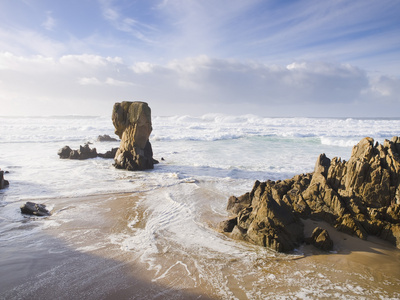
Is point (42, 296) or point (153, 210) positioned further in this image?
point (153, 210)

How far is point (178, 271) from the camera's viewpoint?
5.03 meters

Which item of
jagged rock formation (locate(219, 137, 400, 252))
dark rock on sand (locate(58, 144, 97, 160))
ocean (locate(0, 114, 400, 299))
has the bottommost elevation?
ocean (locate(0, 114, 400, 299))

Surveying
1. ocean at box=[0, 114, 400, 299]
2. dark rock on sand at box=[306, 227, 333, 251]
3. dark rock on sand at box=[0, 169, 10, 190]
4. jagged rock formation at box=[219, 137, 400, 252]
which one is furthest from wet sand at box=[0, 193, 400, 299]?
dark rock on sand at box=[0, 169, 10, 190]

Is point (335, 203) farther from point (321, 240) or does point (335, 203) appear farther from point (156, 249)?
point (156, 249)

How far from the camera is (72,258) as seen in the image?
5.38m

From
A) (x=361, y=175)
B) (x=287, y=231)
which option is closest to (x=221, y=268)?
(x=287, y=231)

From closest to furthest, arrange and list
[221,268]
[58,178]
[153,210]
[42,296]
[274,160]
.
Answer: [42,296], [221,268], [153,210], [58,178], [274,160]

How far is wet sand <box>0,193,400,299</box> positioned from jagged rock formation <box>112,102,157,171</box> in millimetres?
9118

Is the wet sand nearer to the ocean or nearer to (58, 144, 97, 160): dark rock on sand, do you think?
the ocean

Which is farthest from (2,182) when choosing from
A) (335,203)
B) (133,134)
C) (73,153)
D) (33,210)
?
(335,203)

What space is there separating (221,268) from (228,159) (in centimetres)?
1364

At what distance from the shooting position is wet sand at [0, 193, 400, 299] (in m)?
4.36

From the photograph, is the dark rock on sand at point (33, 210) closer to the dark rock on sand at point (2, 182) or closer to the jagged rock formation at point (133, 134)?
the dark rock on sand at point (2, 182)

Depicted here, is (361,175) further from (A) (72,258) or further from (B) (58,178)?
(B) (58,178)
